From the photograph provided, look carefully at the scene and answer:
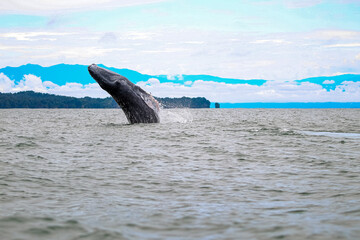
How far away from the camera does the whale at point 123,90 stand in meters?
19.7

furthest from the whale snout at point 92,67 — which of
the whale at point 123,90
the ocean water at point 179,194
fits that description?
the ocean water at point 179,194

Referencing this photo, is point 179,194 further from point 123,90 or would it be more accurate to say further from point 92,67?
point 92,67

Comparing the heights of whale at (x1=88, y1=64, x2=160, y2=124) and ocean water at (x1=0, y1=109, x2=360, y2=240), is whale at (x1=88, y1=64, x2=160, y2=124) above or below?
above

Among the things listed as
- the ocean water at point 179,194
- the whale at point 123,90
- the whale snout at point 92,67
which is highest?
the whale snout at point 92,67

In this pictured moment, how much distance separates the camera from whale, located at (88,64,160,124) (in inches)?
776

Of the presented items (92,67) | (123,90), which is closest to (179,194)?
(123,90)

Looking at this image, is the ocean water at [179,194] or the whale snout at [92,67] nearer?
the ocean water at [179,194]

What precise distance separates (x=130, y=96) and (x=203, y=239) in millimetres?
16222

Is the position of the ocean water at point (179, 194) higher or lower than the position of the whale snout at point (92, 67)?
lower

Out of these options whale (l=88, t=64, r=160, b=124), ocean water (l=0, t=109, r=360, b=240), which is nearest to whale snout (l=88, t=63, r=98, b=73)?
whale (l=88, t=64, r=160, b=124)

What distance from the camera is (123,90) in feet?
65.2

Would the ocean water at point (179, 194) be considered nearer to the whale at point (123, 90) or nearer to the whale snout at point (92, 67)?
the whale at point (123, 90)

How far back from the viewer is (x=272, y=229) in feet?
15.3

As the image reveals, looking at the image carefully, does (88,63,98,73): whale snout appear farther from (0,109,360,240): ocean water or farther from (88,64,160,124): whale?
(0,109,360,240): ocean water
